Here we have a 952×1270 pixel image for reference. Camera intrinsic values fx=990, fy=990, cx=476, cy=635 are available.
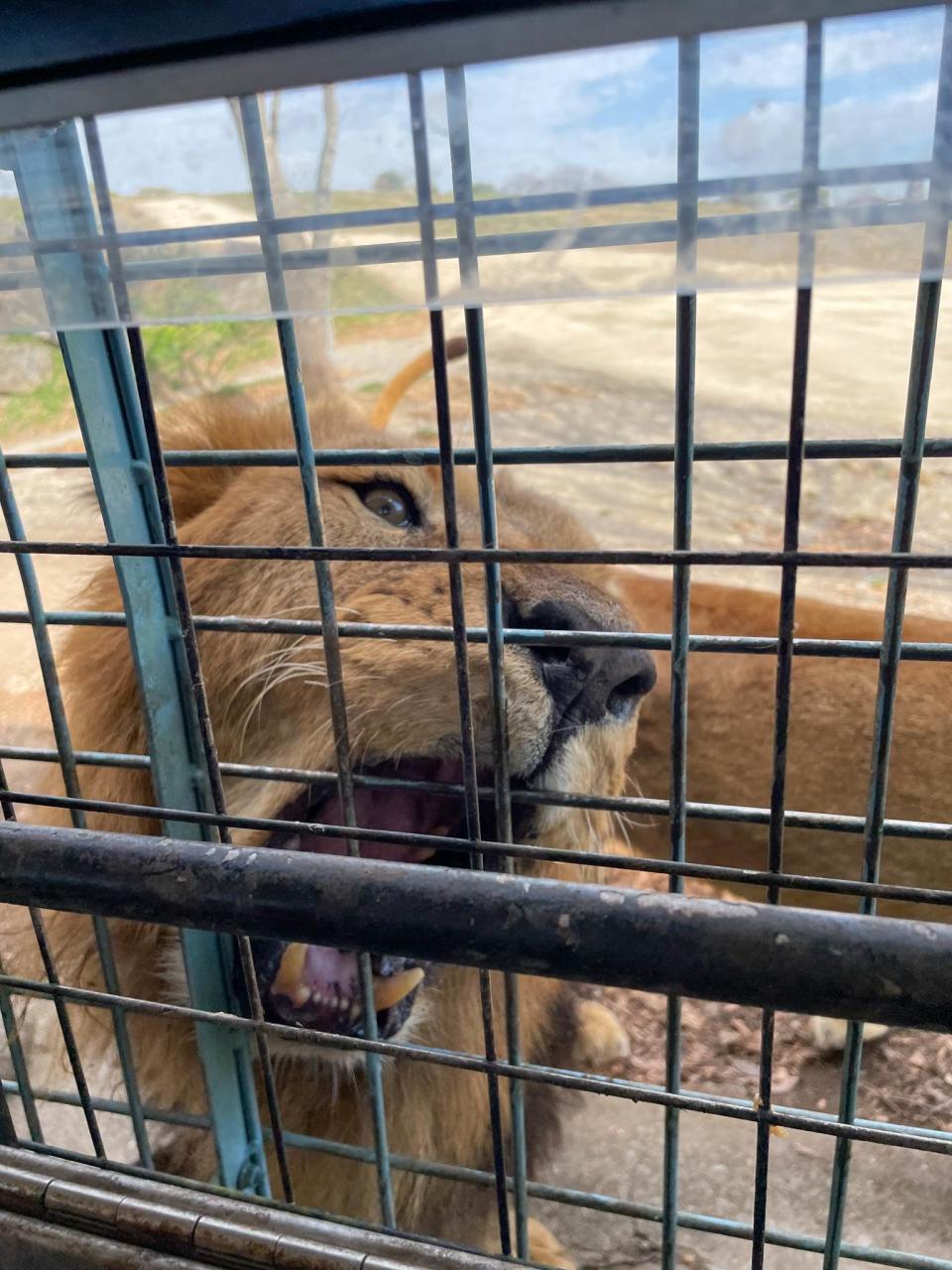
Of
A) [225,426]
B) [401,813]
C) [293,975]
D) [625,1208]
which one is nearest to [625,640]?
[625,1208]

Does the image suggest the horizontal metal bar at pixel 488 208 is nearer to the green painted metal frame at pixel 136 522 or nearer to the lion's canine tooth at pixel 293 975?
the green painted metal frame at pixel 136 522

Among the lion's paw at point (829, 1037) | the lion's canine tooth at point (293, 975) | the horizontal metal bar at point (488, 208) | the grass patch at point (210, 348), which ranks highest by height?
the horizontal metal bar at point (488, 208)

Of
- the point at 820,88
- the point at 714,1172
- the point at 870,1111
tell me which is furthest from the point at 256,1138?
the point at 870,1111

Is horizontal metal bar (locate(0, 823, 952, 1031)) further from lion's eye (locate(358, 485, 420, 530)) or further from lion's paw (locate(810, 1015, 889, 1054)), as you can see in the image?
lion's paw (locate(810, 1015, 889, 1054))

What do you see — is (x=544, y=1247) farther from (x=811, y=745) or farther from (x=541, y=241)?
(x=541, y=241)

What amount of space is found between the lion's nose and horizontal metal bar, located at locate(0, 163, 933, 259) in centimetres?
70

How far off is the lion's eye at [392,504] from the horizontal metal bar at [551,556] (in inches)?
30.9

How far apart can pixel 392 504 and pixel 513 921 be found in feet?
3.65

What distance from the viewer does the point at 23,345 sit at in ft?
3.42

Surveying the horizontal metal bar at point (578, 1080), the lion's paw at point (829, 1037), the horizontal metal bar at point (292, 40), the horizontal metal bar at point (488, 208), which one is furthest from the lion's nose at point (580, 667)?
the lion's paw at point (829, 1037)

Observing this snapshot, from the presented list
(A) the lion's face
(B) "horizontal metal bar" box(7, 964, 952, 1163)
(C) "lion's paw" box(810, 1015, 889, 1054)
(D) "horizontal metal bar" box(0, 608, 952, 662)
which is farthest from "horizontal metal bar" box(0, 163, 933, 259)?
(C) "lion's paw" box(810, 1015, 889, 1054)

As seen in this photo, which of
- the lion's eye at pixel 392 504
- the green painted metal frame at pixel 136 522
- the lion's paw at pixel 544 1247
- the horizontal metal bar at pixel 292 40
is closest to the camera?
the horizontal metal bar at pixel 292 40

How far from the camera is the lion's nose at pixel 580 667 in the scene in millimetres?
1348

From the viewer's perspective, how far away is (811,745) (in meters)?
2.75
